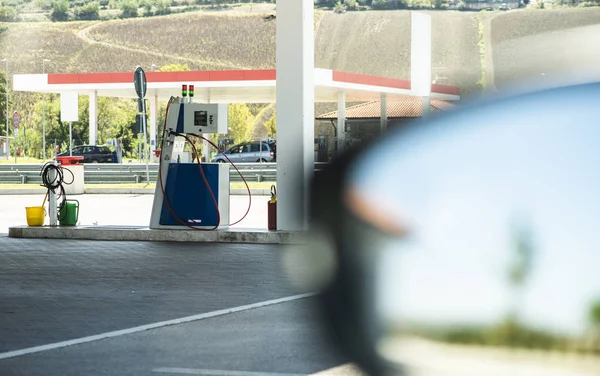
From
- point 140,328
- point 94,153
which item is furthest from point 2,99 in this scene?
point 140,328

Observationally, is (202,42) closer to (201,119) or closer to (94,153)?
(94,153)

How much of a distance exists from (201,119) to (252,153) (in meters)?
31.9

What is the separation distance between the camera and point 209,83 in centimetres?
4562

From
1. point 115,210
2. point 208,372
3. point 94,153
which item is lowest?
point 115,210

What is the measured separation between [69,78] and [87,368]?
44.5m

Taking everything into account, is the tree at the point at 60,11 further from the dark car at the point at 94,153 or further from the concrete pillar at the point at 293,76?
the concrete pillar at the point at 293,76

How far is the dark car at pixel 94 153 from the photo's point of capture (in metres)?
49.9

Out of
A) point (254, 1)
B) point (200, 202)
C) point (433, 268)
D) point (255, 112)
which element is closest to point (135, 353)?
point (433, 268)

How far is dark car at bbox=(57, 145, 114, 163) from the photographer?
164 ft

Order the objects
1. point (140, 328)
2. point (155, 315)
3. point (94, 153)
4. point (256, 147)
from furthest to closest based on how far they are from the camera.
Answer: point (94, 153), point (256, 147), point (155, 315), point (140, 328)

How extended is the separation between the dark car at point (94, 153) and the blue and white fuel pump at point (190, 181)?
36745 mm

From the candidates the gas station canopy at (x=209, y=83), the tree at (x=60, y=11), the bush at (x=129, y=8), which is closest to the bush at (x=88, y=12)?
the tree at (x=60, y=11)

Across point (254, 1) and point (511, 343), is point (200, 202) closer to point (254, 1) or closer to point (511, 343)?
point (511, 343)

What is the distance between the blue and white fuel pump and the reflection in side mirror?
11.5 metres
